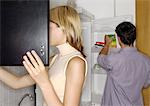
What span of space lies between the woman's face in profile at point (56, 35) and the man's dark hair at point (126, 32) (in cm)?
73

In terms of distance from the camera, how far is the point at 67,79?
75cm

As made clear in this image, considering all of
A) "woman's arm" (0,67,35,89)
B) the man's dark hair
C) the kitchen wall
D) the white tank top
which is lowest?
the kitchen wall

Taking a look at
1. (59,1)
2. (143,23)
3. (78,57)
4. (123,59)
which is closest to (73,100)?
(78,57)

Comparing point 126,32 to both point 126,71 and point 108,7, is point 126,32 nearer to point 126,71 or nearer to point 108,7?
point 126,71

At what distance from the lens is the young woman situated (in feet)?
2.29

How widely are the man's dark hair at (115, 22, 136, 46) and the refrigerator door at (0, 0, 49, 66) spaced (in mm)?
876

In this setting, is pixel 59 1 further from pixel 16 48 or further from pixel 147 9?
pixel 16 48

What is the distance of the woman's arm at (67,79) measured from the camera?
27.0 inches

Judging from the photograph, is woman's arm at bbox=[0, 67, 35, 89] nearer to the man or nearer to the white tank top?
the white tank top

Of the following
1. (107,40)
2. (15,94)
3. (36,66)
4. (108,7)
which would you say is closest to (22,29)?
(36,66)

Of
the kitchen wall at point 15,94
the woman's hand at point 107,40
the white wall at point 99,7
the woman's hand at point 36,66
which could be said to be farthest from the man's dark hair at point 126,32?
the woman's hand at point 36,66

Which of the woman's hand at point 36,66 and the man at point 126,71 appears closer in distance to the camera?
the woman's hand at point 36,66

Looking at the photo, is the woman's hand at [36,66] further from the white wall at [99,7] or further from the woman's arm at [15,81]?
the white wall at [99,7]

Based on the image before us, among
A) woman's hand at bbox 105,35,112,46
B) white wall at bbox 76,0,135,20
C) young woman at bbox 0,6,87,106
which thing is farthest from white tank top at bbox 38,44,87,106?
white wall at bbox 76,0,135,20
